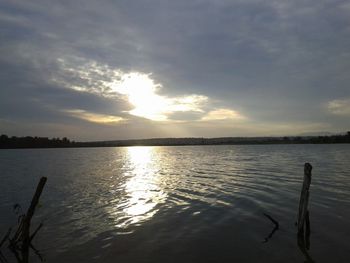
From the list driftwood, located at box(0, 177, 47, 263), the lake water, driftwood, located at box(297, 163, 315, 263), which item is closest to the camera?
the lake water

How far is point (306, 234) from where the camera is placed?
14.5 metres

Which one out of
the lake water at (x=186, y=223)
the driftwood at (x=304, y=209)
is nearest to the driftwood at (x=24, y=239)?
the lake water at (x=186, y=223)

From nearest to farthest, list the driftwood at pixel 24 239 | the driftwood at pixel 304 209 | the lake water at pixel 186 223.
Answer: the lake water at pixel 186 223, the driftwood at pixel 24 239, the driftwood at pixel 304 209

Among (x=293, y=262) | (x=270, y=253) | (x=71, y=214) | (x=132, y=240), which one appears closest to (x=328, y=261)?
(x=293, y=262)

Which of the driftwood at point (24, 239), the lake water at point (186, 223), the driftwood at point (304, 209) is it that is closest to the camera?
the lake water at point (186, 223)

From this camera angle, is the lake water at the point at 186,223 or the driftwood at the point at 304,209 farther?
the driftwood at the point at 304,209

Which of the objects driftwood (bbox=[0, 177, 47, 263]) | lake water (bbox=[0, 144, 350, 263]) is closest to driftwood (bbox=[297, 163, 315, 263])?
lake water (bbox=[0, 144, 350, 263])

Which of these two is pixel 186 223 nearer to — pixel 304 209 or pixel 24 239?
pixel 304 209

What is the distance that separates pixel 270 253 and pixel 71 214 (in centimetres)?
1266

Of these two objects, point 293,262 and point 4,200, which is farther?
point 4,200

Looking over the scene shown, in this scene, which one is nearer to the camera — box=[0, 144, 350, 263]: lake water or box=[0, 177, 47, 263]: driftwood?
box=[0, 144, 350, 263]: lake water

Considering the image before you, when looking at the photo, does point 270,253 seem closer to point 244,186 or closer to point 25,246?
point 25,246

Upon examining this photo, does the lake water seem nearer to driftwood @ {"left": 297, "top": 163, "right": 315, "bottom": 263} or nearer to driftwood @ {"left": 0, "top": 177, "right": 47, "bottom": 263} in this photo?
driftwood @ {"left": 297, "top": 163, "right": 315, "bottom": 263}

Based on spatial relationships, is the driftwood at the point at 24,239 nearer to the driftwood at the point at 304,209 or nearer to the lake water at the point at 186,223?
the lake water at the point at 186,223
